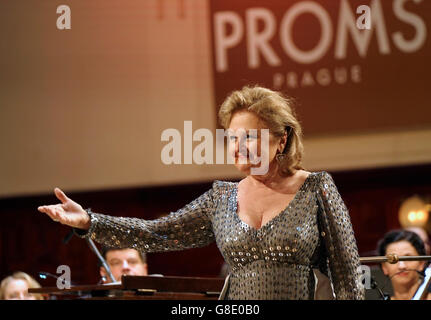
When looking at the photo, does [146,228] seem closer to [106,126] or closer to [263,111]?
[263,111]

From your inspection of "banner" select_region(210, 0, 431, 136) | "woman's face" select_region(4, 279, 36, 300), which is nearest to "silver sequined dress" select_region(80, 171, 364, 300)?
"woman's face" select_region(4, 279, 36, 300)

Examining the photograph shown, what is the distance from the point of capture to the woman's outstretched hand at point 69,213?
217 cm

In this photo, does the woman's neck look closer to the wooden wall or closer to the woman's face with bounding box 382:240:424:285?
the woman's face with bounding box 382:240:424:285

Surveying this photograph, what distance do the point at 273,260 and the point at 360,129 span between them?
3909 mm

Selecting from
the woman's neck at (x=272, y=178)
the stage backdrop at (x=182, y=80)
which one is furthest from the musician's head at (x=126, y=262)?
the stage backdrop at (x=182, y=80)

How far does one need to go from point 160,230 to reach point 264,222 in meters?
0.35

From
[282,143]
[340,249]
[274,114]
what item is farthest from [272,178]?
[340,249]

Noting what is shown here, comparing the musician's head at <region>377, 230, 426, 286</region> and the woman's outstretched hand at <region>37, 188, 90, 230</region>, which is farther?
the musician's head at <region>377, 230, 426, 286</region>

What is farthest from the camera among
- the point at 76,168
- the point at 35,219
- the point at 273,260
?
the point at 35,219

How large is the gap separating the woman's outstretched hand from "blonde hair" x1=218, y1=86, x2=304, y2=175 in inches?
21.3

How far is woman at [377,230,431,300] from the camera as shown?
375 cm
